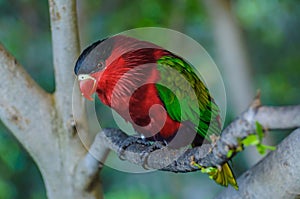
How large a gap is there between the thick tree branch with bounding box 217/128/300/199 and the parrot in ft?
0.29

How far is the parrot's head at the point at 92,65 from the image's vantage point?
65cm

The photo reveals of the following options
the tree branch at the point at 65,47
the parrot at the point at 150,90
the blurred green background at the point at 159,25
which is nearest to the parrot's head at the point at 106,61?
the parrot at the point at 150,90

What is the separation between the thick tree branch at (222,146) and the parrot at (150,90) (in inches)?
0.9

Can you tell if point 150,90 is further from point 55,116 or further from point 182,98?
point 55,116

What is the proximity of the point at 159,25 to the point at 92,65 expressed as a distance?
1.44 metres

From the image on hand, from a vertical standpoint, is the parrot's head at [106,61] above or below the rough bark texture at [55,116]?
above

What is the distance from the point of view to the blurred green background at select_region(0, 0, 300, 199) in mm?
1972

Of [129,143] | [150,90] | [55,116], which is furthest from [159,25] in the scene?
[150,90]

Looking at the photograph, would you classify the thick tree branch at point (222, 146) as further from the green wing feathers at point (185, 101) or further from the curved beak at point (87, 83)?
the curved beak at point (87, 83)

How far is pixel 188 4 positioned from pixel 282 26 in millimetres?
682

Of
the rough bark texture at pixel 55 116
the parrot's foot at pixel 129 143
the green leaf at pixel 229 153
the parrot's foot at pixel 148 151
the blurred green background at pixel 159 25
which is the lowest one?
the blurred green background at pixel 159 25

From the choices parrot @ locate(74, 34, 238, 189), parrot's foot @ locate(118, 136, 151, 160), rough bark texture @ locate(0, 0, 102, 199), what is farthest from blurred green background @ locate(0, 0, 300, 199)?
parrot @ locate(74, 34, 238, 189)

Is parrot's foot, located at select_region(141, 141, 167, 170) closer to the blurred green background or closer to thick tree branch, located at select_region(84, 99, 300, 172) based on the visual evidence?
thick tree branch, located at select_region(84, 99, 300, 172)

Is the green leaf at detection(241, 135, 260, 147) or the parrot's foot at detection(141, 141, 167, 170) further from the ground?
the green leaf at detection(241, 135, 260, 147)
